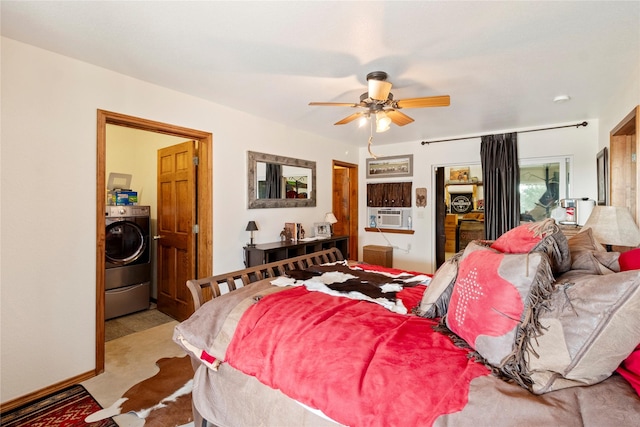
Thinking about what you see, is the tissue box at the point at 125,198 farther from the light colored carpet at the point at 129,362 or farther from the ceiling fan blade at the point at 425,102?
the ceiling fan blade at the point at 425,102

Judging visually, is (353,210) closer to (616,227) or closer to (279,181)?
(279,181)

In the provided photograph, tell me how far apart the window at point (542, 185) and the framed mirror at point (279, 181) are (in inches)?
119

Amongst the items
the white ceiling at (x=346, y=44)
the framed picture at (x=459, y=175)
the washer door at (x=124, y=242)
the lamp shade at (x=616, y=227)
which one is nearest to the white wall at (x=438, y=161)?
the white ceiling at (x=346, y=44)

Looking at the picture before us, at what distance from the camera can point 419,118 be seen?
3756 millimetres

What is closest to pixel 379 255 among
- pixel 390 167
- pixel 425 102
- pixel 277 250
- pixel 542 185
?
pixel 390 167

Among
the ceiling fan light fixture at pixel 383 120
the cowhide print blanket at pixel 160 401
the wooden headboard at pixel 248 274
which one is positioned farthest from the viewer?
the ceiling fan light fixture at pixel 383 120

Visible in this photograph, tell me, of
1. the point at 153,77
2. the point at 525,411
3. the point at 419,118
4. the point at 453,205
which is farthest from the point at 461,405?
the point at 453,205

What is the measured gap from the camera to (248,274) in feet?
7.48

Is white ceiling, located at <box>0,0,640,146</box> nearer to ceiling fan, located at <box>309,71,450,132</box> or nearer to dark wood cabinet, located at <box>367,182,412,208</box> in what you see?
ceiling fan, located at <box>309,71,450,132</box>

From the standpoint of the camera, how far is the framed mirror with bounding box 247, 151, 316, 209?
366 centimetres

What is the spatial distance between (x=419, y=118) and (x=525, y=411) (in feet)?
11.3

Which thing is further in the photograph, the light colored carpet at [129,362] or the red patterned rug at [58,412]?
the light colored carpet at [129,362]

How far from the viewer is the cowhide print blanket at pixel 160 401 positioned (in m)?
1.89

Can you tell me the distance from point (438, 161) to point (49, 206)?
4.78 m
